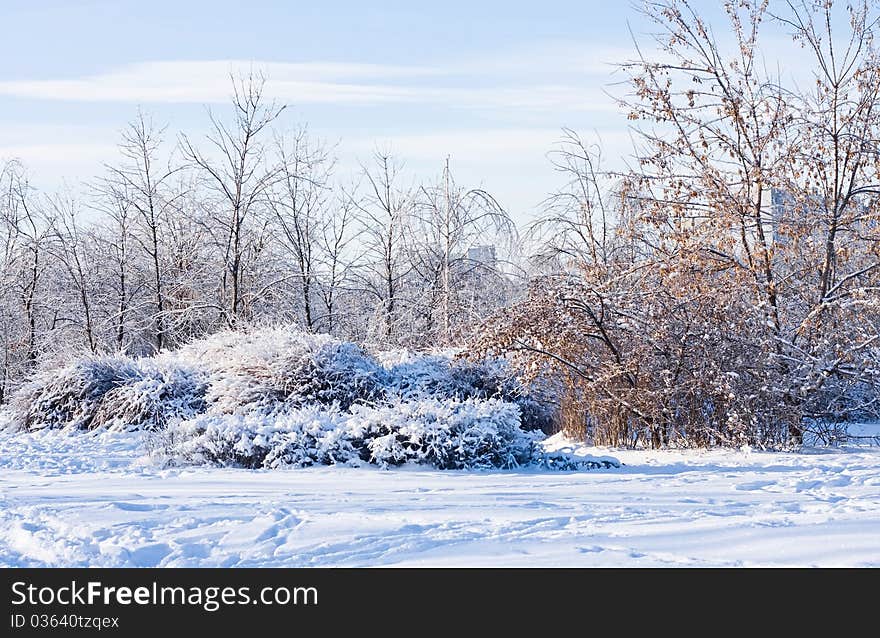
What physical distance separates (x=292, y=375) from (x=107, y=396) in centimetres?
324

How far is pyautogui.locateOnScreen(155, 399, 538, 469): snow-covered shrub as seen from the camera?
888 centimetres

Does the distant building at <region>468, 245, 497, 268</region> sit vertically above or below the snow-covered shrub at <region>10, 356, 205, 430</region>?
above

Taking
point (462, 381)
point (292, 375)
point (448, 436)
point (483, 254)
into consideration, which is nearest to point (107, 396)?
point (292, 375)

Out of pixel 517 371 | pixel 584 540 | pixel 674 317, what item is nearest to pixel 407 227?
pixel 517 371

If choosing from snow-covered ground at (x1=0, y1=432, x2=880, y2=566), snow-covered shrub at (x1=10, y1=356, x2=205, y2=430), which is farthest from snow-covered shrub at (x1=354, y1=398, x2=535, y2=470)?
snow-covered shrub at (x1=10, y1=356, x2=205, y2=430)

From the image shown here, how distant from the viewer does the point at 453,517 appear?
559 centimetres

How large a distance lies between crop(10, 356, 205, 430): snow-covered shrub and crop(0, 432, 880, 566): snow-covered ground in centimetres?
504

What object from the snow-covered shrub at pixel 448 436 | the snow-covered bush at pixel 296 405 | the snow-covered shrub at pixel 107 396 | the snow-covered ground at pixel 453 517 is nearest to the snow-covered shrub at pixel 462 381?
the snow-covered bush at pixel 296 405

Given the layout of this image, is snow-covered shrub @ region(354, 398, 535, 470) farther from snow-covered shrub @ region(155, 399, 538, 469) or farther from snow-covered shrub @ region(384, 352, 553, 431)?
snow-covered shrub @ region(384, 352, 553, 431)

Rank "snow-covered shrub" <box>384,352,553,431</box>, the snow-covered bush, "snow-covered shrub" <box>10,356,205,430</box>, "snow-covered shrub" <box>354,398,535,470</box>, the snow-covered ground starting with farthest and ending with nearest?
"snow-covered shrub" <box>384,352,553,431</box>
"snow-covered shrub" <box>10,356,205,430</box>
the snow-covered bush
"snow-covered shrub" <box>354,398,535,470</box>
the snow-covered ground

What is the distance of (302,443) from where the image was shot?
30.2 ft

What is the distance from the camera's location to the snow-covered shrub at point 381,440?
8883mm

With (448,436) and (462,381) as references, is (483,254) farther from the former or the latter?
(448,436)
